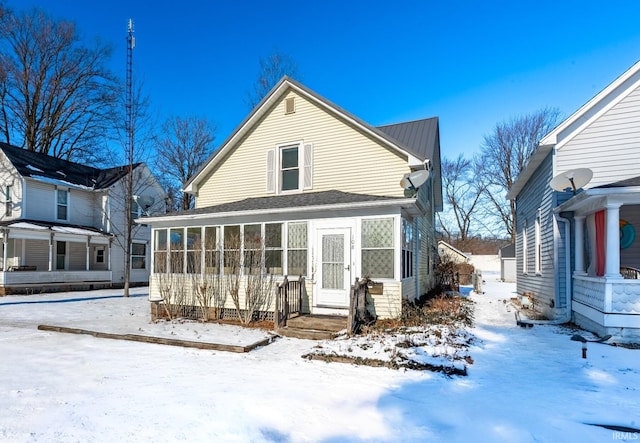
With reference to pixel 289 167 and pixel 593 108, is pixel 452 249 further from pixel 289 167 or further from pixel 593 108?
pixel 593 108

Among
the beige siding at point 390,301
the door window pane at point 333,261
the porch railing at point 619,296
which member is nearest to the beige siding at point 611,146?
the porch railing at point 619,296

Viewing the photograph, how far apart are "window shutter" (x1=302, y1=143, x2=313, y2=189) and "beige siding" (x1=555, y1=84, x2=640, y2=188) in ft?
22.0

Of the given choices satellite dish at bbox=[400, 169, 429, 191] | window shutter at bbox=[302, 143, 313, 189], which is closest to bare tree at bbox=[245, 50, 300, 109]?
window shutter at bbox=[302, 143, 313, 189]

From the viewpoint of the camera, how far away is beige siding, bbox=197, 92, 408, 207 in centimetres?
1037

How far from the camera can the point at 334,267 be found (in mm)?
8938

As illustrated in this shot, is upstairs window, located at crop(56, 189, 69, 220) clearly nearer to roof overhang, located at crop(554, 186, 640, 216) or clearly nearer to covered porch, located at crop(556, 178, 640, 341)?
covered porch, located at crop(556, 178, 640, 341)

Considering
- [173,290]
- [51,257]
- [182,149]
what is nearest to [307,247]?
[173,290]

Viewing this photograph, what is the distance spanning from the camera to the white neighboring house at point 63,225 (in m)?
17.0

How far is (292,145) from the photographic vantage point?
11656 millimetres

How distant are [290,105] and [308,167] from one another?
2182 millimetres

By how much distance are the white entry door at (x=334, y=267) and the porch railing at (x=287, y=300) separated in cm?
48

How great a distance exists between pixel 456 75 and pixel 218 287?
1301cm

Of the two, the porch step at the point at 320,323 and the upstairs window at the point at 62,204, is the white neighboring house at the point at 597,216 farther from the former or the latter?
the upstairs window at the point at 62,204

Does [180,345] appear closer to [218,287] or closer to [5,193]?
[218,287]
